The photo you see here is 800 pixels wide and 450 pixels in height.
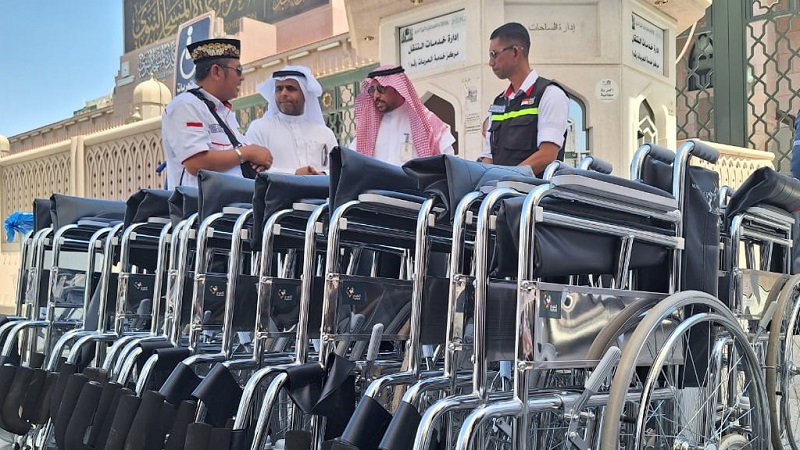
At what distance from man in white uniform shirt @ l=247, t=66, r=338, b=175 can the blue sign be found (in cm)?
899

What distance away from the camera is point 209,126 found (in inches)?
144

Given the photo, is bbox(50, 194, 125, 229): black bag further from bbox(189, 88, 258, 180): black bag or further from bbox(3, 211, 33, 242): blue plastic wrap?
bbox(3, 211, 33, 242): blue plastic wrap

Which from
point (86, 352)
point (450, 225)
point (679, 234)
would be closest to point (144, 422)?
point (450, 225)

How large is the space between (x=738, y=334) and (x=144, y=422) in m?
1.53

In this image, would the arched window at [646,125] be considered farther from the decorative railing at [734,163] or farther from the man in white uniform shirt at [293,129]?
the man in white uniform shirt at [293,129]

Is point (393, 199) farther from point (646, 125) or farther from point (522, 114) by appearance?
point (646, 125)

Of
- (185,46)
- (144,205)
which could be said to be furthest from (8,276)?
(144,205)

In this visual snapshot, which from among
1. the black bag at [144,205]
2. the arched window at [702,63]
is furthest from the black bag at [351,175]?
the arched window at [702,63]

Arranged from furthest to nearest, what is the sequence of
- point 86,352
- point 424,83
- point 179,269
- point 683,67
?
1. point 683,67
2. point 424,83
3. point 86,352
4. point 179,269

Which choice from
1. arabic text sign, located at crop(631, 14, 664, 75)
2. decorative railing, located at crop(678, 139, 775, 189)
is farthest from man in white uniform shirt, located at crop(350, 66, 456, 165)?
decorative railing, located at crop(678, 139, 775, 189)

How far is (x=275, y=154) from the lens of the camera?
3.99 meters

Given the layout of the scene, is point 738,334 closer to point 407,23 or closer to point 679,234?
point 679,234

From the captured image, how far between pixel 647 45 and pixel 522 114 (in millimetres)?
2624

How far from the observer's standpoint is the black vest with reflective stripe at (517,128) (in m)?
3.60
